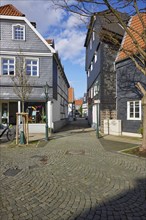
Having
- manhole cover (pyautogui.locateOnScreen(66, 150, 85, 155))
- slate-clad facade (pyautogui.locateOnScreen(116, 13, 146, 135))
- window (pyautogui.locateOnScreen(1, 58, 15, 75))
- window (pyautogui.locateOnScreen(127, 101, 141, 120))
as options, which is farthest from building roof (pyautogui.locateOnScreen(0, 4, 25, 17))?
manhole cover (pyautogui.locateOnScreen(66, 150, 85, 155))

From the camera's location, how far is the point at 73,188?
17.0 feet

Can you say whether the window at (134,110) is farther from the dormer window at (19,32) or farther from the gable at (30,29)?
the dormer window at (19,32)

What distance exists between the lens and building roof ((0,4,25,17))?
18922 millimetres

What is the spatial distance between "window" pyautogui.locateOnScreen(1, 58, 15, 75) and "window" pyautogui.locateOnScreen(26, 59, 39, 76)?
1.26 metres

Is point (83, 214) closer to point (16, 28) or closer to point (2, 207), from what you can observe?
point (2, 207)

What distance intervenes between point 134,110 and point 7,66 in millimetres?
10975

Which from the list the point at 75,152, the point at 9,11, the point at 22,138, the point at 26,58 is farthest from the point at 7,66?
the point at 75,152

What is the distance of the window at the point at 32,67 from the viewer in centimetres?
1773

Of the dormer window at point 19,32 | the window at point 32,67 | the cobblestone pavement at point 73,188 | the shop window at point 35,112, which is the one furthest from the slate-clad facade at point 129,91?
the dormer window at point 19,32

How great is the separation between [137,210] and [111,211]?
520mm

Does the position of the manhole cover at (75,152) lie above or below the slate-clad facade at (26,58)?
below

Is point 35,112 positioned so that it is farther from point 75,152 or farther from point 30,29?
point 75,152

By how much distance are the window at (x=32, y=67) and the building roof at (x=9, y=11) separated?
197 inches

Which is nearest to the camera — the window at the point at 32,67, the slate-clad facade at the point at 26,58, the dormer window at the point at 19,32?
the slate-clad facade at the point at 26,58
